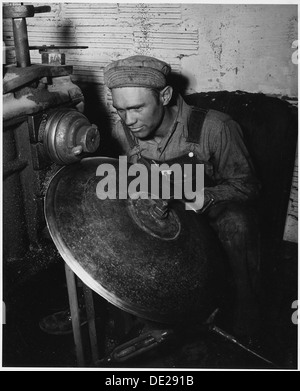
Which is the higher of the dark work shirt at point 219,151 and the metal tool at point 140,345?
the dark work shirt at point 219,151

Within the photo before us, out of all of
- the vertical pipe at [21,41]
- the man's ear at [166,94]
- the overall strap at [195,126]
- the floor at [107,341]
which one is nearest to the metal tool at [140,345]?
the floor at [107,341]

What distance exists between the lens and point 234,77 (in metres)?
2.62

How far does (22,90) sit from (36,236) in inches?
28.4

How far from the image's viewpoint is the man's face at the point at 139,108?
179cm

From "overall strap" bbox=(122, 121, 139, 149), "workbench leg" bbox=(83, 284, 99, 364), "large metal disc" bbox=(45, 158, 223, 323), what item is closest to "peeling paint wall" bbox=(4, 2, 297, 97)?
"overall strap" bbox=(122, 121, 139, 149)

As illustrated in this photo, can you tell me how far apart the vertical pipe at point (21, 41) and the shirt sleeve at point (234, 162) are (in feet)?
3.29

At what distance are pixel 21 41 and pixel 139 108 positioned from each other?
617 millimetres

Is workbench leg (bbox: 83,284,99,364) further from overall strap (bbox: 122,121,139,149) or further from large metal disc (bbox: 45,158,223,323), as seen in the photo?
overall strap (bbox: 122,121,139,149)

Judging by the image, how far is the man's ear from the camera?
192 cm

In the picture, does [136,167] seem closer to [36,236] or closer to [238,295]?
[36,236]

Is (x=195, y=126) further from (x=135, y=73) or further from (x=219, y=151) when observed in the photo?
(x=135, y=73)

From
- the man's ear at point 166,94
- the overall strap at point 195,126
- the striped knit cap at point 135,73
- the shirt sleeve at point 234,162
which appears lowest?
the shirt sleeve at point 234,162

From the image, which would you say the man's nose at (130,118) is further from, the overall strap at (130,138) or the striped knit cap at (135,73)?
the overall strap at (130,138)
